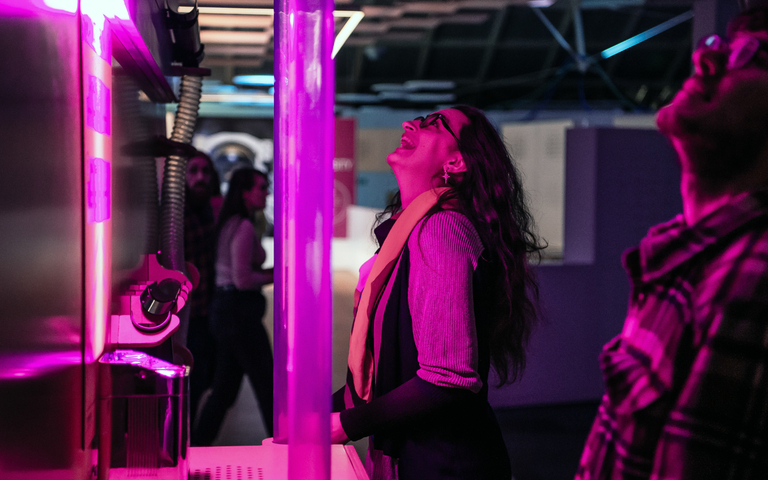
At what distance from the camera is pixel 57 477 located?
79cm

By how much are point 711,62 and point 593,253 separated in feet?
13.1

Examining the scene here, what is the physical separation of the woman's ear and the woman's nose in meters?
0.70

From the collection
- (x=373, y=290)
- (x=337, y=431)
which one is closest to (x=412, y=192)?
(x=373, y=290)

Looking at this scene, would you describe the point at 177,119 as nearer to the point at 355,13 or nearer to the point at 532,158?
the point at 355,13

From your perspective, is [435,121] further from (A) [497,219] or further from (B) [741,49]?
(B) [741,49]

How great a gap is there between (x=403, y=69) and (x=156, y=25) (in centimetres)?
1264

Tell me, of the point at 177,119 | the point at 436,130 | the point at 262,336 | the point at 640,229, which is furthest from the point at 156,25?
the point at 640,229

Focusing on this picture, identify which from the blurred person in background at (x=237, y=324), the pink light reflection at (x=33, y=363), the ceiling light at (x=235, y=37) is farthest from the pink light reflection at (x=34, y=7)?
the ceiling light at (x=235, y=37)

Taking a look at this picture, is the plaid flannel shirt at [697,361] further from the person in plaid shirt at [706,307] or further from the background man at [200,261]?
the background man at [200,261]

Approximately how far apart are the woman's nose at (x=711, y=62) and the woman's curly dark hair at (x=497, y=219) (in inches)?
25.1

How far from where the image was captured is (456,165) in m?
1.41

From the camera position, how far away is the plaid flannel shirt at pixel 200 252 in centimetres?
317

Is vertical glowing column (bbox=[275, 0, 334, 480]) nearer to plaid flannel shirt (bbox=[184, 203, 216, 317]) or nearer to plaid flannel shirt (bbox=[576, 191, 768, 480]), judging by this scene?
plaid flannel shirt (bbox=[576, 191, 768, 480])

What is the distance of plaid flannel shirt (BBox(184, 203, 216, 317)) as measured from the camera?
317 cm
